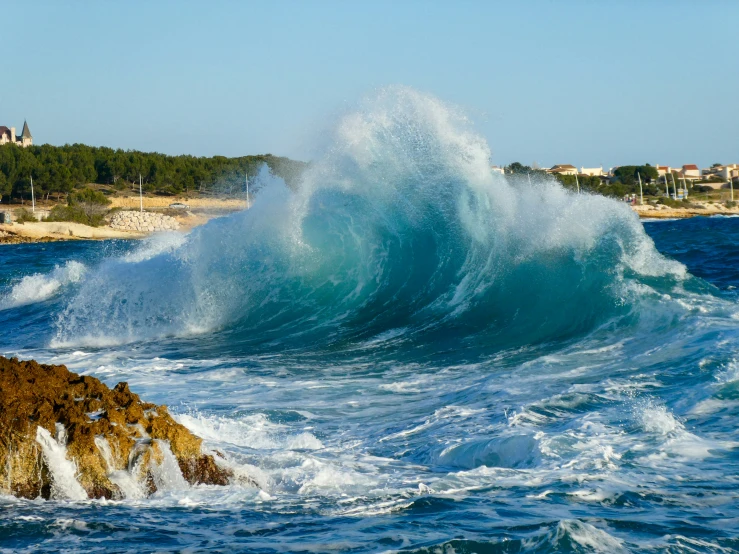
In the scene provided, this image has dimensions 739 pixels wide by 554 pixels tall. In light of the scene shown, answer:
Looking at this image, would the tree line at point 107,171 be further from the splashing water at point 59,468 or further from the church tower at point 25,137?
the splashing water at point 59,468

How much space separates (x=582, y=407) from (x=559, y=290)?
548cm

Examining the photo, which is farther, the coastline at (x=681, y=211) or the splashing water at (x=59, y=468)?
the coastline at (x=681, y=211)

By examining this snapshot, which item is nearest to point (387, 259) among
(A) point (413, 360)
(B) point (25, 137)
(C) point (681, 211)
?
(A) point (413, 360)

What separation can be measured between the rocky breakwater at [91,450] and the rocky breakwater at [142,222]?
6428 cm

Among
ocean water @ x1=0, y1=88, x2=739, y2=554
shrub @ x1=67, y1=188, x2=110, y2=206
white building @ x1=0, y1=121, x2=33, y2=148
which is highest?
white building @ x1=0, y1=121, x2=33, y2=148

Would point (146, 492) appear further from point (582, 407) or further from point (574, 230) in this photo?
point (574, 230)

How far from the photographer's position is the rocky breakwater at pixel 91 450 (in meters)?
5.29

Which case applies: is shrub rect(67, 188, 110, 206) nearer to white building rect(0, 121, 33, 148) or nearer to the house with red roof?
white building rect(0, 121, 33, 148)

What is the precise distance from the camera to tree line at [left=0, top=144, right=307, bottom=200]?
272 feet

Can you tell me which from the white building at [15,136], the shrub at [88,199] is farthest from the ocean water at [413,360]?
the white building at [15,136]

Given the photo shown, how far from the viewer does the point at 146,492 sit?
5.39 metres

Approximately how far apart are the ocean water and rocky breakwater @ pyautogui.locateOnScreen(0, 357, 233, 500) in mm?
122

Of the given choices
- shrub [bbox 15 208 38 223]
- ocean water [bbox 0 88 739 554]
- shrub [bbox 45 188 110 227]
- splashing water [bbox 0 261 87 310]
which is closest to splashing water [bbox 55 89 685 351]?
ocean water [bbox 0 88 739 554]

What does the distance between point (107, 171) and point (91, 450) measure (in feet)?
297
